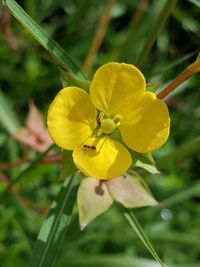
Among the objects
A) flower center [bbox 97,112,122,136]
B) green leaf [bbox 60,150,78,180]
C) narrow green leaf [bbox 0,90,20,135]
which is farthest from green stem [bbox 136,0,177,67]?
narrow green leaf [bbox 0,90,20,135]

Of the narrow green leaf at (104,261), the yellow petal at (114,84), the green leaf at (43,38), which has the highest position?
the green leaf at (43,38)

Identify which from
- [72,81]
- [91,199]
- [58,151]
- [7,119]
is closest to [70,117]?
[72,81]

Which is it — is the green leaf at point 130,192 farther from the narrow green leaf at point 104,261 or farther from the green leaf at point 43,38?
the narrow green leaf at point 104,261

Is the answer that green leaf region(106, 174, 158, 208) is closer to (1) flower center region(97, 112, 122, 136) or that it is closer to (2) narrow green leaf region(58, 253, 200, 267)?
(1) flower center region(97, 112, 122, 136)

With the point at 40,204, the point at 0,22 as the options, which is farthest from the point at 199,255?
the point at 0,22

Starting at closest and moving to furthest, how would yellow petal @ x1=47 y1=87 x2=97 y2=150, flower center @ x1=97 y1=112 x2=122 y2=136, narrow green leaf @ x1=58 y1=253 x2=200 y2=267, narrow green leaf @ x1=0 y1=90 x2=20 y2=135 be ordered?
yellow petal @ x1=47 y1=87 x2=97 y2=150 → flower center @ x1=97 y1=112 x2=122 y2=136 → narrow green leaf @ x1=58 y1=253 x2=200 y2=267 → narrow green leaf @ x1=0 y1=90 x2=20 y2=135

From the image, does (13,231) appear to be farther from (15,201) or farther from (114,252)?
(114,252)

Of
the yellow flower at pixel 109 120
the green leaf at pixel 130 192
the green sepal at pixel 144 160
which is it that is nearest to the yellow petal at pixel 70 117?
the yellow flower at pixel 109 120
